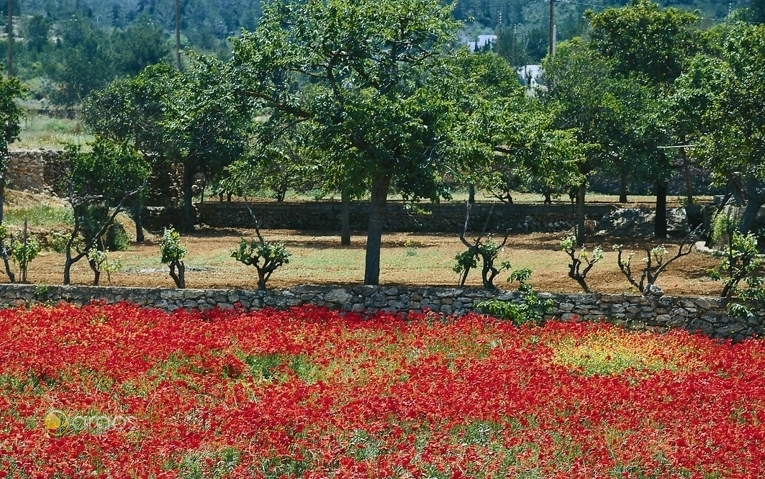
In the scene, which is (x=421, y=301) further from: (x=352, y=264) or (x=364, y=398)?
(x=352, y=264)

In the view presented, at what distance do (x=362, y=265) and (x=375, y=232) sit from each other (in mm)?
8641

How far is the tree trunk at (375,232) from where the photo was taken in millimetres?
24516

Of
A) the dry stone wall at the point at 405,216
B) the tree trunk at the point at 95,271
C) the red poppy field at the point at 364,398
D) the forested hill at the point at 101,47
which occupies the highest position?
the forested hill at the point at 101,47

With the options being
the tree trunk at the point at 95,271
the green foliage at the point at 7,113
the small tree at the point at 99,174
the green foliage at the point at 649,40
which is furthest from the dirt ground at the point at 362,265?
the green foliage at the point at 649,40

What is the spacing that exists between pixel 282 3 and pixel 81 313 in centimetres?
845

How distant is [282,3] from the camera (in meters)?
24.9

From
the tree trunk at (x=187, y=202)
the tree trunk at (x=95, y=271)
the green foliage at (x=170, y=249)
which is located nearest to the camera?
the green foliage at (x=170, y=249)

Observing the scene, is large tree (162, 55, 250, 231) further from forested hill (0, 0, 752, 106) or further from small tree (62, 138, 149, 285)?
forested hill (0, 0, 752, 106)

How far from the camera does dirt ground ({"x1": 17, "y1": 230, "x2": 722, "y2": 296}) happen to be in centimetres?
2678

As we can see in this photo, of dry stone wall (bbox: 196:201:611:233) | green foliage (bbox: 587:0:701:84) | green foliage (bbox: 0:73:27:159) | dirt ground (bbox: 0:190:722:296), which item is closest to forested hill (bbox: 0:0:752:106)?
green foliage (bbox: 587:0:701:84)

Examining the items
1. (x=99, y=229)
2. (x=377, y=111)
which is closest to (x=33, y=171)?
(x=99, y=229)

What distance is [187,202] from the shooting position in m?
46.5

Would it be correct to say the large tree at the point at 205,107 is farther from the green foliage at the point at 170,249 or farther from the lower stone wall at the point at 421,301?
the lower stone wall at the point at 421,301

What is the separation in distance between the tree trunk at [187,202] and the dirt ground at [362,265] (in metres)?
1.54
